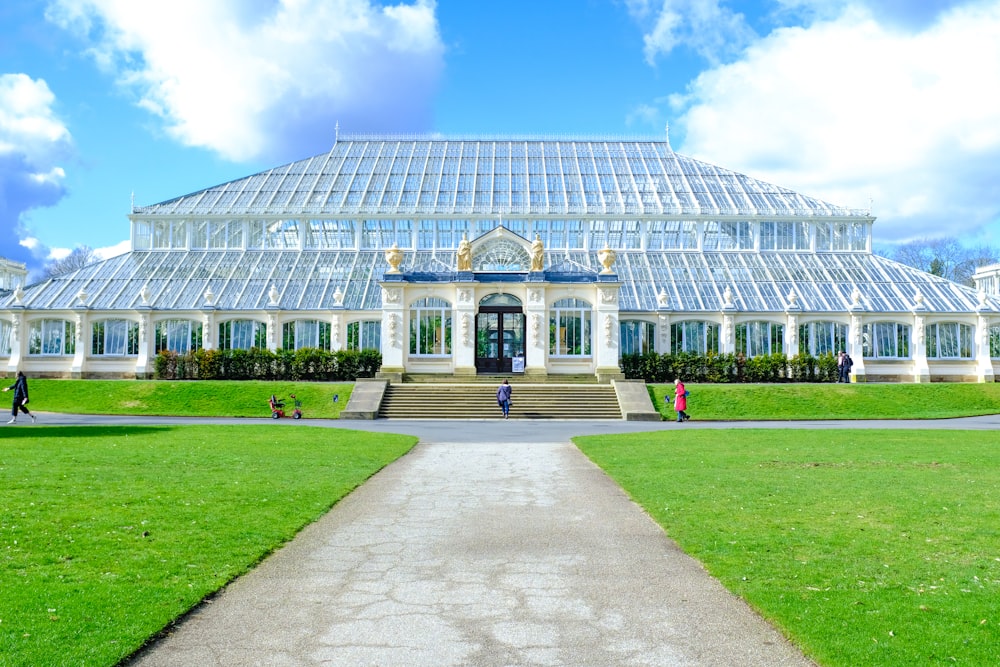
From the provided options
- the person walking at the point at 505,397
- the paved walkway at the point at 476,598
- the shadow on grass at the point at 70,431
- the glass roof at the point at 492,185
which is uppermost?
the glass roof at the point at 492,185

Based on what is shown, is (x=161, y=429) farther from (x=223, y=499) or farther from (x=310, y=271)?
(x=310, y=271)

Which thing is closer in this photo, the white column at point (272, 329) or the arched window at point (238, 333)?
the white column at point (272, 329)

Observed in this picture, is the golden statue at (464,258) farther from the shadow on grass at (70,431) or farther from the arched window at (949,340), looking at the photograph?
the arched window at (949,340)

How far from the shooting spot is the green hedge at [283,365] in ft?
140

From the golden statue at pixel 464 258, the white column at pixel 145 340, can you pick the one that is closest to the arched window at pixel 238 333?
the white column at pixel 145 340

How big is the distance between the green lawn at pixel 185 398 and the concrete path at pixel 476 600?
23984 millimetres

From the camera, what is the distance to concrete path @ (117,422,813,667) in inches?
243

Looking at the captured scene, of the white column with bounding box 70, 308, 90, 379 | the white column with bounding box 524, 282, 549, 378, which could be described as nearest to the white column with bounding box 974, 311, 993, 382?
the white column with bounding box 524, 282, 549, 378

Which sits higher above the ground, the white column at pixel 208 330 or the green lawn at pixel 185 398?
the white column at pixel 208 330

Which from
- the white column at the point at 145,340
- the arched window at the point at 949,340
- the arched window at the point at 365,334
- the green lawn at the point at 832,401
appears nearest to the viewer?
the green lawn at the point at 832,401

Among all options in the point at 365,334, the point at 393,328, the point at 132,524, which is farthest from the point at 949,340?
the point at 132,524

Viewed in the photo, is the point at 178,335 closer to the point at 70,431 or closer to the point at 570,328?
the point at 570,328

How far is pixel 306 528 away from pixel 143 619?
397 cm

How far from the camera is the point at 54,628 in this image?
249 inches
